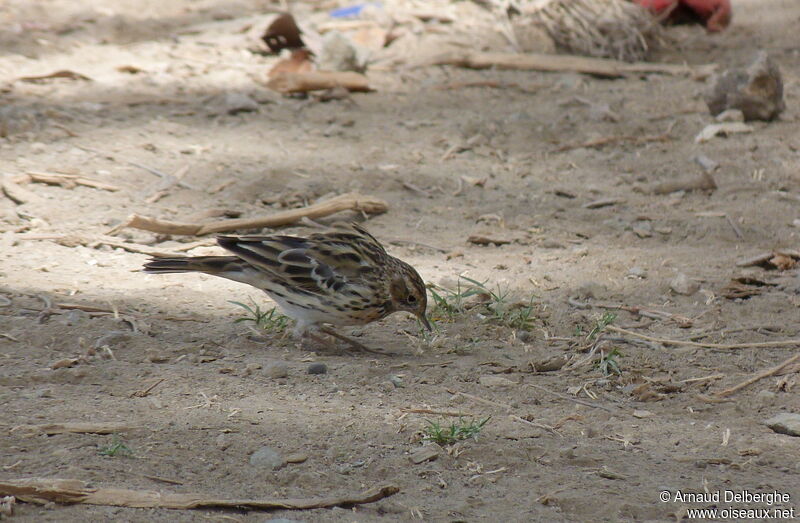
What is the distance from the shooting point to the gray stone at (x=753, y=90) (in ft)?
26.3

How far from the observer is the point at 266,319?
5.38m

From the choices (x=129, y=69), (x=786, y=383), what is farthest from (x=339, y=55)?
(x=786, y=383)

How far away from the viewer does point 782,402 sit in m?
4.45

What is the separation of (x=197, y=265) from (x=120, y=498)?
1.94m

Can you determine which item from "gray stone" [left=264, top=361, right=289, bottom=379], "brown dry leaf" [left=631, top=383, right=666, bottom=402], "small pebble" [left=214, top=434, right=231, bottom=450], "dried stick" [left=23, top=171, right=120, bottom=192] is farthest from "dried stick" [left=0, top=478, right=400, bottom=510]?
"dried stick" [left=23, top=171, right=120, bottom=192]

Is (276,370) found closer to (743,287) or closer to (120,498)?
(120,498)

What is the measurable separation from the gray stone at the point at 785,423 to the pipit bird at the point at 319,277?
1764 mm

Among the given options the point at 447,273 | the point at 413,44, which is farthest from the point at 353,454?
the point at 413,44

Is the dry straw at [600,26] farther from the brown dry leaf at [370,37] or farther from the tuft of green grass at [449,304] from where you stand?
the tuft of green grass at [449,304]

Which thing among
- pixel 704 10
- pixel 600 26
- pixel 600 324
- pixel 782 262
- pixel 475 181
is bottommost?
pixel 475 181

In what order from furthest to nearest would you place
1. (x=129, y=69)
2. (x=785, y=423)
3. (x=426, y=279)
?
(x=129, y=69), (x=426, y=279), (x=785, y=423)

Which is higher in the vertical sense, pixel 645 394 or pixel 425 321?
pixel 645 394

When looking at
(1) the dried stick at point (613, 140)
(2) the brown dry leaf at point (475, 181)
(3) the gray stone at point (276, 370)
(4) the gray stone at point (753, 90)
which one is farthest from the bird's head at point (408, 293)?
(4) the gray stone at point (753, 90)

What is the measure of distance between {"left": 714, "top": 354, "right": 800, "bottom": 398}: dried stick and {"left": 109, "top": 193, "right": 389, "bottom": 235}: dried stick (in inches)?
116
